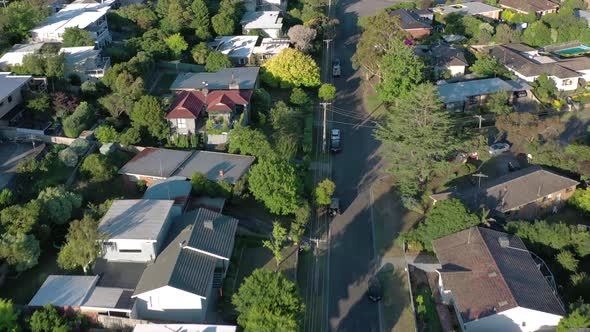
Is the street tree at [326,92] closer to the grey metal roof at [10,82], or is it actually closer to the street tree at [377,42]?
the street tree at [377,42]

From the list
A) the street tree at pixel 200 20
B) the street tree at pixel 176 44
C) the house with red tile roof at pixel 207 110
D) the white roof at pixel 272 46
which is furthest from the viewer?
the street tree at pixel 200 20

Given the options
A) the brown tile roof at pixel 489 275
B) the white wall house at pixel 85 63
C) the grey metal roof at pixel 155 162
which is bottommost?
the brown tile roof at pixel 489 275

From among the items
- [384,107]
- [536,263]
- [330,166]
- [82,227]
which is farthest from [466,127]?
[82,227]

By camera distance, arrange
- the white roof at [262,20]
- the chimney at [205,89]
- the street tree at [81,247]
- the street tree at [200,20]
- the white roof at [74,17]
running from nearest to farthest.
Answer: the street tree at [81,247] < the chimney at [205,89] < the white roof at [74,17] < the street tree at [200,20] < the white roof at [262,20]

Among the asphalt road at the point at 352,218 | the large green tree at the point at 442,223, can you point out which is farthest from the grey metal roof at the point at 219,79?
the large green tree at the point at 442,223

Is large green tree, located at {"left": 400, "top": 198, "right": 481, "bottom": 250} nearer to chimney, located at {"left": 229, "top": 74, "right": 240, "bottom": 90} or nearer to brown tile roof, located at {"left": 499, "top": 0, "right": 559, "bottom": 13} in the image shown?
chimney, located at {"left": 229, "top": 74, "right": 240, "bottom": 90}

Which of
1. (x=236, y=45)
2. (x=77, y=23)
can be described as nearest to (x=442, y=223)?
(x=236, y=45)

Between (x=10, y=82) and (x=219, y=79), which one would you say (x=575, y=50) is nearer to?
(x=219, y=79)
